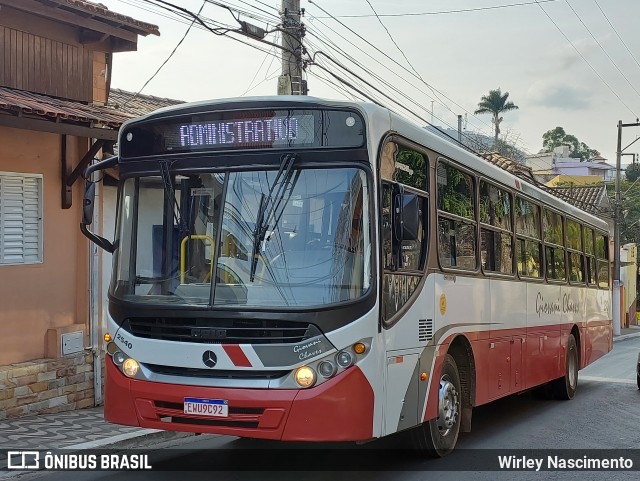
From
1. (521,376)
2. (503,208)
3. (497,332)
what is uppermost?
(503,208)

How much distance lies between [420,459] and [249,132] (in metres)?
3.57

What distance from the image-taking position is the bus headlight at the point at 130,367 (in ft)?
21.5

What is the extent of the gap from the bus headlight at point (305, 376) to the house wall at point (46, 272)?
5.28 metres

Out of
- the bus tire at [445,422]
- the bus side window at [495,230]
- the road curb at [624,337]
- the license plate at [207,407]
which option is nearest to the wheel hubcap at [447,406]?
the bus tire at [445,422]

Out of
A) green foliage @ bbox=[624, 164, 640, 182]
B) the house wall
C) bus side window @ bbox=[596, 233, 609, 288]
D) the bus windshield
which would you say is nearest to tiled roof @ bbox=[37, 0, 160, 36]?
the house wall

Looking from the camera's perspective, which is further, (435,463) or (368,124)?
(435,463)

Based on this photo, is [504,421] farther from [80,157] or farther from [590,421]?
[80,157]

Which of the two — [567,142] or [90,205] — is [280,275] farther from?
[567,142]

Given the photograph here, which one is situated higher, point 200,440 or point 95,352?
point 95,352

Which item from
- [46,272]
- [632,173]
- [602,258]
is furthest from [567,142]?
[46,272]

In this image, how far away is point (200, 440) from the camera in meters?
8.91

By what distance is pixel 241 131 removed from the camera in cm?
668

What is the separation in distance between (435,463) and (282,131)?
3.51m

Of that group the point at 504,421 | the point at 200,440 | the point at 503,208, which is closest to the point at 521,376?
the point at 504,421
